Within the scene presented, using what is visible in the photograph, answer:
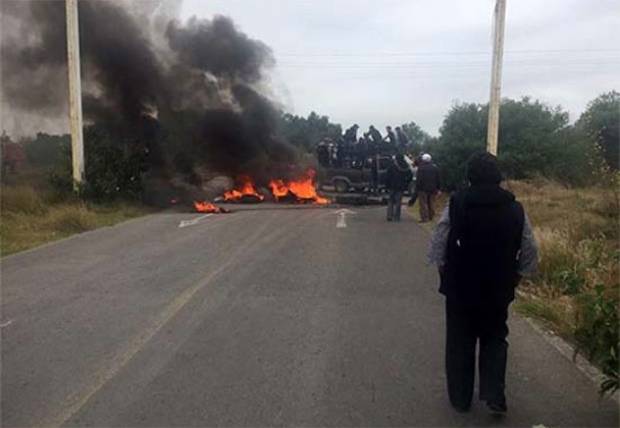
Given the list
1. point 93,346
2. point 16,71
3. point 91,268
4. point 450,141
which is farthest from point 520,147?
point 93,346

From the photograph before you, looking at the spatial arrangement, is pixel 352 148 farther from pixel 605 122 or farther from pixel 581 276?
pixel 605 122

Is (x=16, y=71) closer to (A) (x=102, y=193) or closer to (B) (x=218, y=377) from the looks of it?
(A) (x=102, y=193)

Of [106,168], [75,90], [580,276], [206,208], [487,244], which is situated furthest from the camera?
[206,208]

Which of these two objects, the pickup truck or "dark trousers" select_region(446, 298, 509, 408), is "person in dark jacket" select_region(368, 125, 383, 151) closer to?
the pickup truck

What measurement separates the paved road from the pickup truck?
48.5 ft

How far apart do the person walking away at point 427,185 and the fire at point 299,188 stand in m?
8.74

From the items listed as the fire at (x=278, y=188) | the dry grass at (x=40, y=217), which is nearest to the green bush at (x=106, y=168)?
the dry grass at (x=40, y=217)

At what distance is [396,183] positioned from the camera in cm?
1605

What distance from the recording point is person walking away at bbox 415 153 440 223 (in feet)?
51.8

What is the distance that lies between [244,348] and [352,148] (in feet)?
67.8

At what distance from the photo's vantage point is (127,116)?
22.2 metres

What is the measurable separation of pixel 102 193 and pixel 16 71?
456 centimetres

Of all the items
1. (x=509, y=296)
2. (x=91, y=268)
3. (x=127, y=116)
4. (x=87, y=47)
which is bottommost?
(x=91, y=268)

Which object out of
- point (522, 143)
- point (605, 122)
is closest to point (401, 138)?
point (522, 143)
